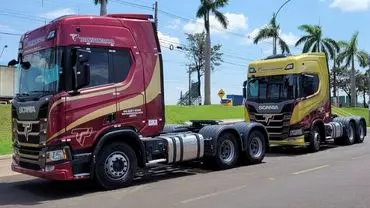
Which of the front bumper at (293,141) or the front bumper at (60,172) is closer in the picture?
the front bumper at (60,172)

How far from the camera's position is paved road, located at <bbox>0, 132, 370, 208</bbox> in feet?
31.4

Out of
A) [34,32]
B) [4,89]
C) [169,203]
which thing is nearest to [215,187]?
[169,203]

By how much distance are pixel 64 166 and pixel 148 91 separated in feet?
8.82

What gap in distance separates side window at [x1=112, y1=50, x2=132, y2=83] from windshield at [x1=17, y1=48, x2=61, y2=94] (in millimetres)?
1335

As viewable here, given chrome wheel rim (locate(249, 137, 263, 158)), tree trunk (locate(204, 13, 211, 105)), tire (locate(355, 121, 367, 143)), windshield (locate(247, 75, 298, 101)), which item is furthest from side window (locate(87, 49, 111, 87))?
tree trunk (locate(204, 13, 211, 105))

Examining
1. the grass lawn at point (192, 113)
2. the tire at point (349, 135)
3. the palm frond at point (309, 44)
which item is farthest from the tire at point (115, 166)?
the palm frond at point (309, 44)

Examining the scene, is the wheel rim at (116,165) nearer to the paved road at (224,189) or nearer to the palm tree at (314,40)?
the paved road at (224,189)

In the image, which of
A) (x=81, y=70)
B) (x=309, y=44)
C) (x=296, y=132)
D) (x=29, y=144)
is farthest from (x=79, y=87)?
(x=309, y=44)

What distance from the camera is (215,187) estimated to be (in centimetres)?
1125

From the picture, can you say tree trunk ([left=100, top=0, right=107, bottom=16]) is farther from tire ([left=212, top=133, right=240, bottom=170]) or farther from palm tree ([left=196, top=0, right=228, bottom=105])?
tire ([left=212, top=133, right=240, bottom=170])

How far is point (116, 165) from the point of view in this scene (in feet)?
38.1

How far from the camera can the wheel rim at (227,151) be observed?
14.6m

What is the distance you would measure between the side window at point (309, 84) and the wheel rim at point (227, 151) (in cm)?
492

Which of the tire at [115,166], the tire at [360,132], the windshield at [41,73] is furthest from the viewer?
the tire at [360,132]
